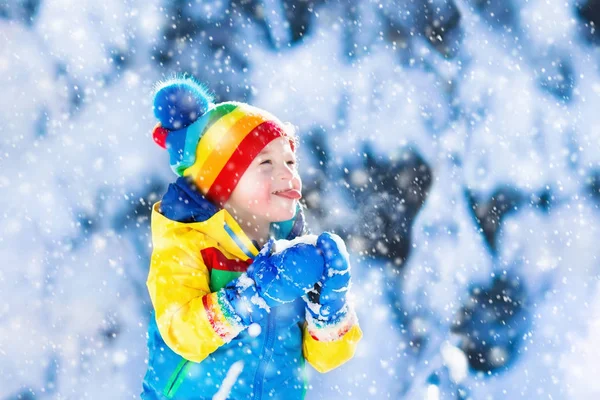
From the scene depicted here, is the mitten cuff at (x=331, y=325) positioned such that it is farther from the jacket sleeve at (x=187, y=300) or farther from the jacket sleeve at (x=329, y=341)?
the jacket sleeve at (x=187, y=300)

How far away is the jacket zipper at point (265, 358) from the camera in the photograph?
127cm

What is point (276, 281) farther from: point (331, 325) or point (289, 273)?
point (331, 325)

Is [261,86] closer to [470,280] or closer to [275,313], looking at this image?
[470,280]

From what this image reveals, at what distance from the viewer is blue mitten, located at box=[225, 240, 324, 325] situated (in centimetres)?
115

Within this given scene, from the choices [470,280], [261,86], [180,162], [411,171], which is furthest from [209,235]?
[470,280]

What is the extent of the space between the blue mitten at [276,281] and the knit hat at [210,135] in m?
0.26

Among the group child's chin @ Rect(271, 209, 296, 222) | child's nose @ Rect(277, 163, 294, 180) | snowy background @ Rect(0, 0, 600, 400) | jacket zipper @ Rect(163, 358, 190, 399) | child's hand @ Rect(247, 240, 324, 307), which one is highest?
child's nose @ Rect(277, 163, 294, 180)

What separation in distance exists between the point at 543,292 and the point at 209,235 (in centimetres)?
207

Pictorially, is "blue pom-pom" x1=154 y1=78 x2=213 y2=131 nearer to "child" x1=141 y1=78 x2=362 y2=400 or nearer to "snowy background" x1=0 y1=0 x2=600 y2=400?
"child" x1=141 y1=78 x2=362 y2=400

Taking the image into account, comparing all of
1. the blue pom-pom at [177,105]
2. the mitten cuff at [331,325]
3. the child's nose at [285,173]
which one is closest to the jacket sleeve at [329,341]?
the mitten cuff at [331,325]

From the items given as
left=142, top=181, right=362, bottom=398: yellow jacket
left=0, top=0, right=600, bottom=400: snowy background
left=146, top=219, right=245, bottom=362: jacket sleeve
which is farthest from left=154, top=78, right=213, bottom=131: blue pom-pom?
left=0, top=0, right=600, bottom=400: snowy background

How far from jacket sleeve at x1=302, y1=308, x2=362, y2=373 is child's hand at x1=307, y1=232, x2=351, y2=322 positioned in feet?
0.19

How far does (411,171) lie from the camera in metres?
2.83

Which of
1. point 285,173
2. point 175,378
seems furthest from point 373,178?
point 175,378
